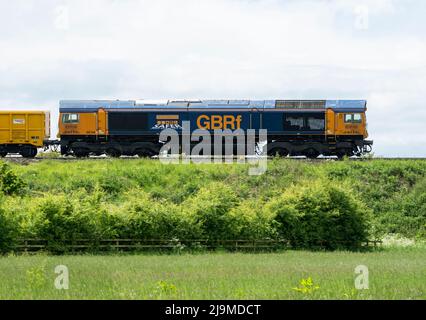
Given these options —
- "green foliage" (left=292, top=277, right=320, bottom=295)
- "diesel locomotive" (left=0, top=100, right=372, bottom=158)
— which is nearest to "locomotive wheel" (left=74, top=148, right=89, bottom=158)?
"diesel locomotive" (left=0, top=100, right=372, bottom=158)

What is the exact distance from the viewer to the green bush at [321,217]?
A: 109 ft

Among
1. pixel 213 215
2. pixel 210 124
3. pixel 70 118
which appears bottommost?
pixel 213 215

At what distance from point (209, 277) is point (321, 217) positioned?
1264cm

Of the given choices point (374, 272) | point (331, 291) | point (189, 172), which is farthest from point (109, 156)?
point (331, 291)

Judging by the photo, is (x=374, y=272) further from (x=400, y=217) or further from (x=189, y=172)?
(x=189, y=172)

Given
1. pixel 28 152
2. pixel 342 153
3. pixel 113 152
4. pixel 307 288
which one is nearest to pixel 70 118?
pixel 28 152

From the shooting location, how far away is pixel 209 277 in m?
21.8

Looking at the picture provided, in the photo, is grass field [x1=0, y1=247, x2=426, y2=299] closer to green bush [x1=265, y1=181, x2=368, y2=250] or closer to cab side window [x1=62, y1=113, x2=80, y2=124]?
green bush [x1=265, y1=181, x2=368, y2=250]

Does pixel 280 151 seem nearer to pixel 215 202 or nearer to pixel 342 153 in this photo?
pixel 342 153

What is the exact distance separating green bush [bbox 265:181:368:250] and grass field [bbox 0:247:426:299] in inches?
143

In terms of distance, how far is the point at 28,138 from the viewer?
47812mm

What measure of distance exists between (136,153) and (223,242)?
55.5 feet

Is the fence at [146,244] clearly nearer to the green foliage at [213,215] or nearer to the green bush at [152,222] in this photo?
the green bush at [152,222]

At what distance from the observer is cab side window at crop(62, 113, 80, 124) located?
4822 centimetres
